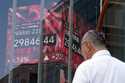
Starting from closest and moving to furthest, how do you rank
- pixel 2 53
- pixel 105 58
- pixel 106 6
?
pixel 105 58 < pixel 106 6 < pixel 2 53

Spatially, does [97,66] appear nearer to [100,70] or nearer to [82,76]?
[100,70]

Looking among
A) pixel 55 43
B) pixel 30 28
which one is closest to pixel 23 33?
pixel 30 28

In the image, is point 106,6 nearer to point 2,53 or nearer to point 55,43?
point 55,43

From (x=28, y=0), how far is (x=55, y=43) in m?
1.20

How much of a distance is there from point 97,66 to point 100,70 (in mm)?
37

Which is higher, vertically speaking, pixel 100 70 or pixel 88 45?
pixel 88 45

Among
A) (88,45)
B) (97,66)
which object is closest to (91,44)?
(88,45)

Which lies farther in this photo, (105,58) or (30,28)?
(30,28)

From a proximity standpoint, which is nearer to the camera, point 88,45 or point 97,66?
point 97,66

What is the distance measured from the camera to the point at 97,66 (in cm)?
345

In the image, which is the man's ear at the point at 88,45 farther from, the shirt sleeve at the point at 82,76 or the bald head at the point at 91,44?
the shirt sleeve at the point at 82,76

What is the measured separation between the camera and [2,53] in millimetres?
10234

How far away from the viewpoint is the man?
3.41 metres

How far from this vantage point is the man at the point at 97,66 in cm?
341
